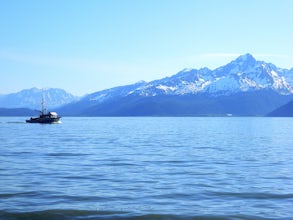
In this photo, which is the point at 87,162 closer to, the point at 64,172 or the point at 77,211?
the point at 64,172

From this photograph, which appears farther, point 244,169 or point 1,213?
point 244,169

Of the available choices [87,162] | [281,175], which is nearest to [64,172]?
[87,162]

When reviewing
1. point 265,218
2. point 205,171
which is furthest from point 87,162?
point 265,218

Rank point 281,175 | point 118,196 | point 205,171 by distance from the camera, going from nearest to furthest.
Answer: point 118,196, point 281,175, point 205,171

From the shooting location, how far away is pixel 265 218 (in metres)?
24.5

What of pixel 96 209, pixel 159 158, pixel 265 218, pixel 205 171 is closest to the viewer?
pixel 265 218

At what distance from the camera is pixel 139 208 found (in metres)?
26.7

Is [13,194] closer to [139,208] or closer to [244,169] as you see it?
[139,208]

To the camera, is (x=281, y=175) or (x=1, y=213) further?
(x=281, y=175)

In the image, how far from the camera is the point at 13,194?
99.0 ft

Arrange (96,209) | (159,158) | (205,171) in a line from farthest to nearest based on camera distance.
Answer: (159,158)
(205,171)
(96,209)

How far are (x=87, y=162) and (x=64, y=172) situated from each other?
30.7 ft

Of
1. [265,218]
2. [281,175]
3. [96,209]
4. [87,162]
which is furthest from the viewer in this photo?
[87,162]

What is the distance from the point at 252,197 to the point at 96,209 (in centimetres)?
1078
